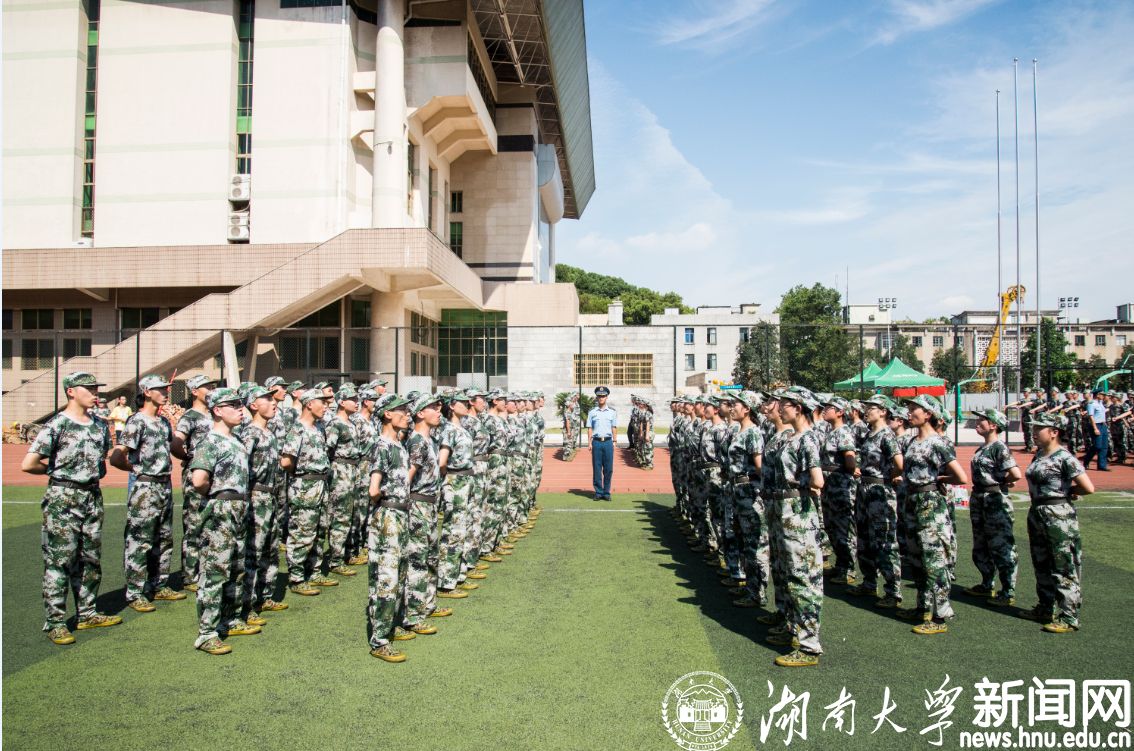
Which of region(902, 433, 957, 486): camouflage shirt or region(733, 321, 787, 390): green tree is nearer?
region(902, 433, 957, 486): camouflage shirt

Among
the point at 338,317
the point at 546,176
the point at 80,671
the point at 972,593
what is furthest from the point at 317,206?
the point at 972,593

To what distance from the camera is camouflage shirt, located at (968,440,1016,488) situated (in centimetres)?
677

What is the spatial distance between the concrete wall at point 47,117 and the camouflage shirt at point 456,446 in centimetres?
2993

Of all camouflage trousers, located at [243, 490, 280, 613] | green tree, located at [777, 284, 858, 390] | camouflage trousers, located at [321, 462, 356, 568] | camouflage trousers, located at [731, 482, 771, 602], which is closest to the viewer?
camouflage trousers, located at [243, 490, 280, 613]

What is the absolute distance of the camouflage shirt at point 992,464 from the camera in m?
6.77

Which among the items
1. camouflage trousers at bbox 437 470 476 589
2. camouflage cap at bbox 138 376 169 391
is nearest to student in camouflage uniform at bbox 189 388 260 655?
camouflage cap at bbox 138 376 169 391

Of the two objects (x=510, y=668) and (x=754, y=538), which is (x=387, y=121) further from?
(x=510, y=668)

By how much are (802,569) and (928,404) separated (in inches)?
92.4

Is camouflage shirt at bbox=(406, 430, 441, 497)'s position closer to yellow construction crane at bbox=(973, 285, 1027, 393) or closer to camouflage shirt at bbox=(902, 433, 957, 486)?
camouflage shirt at bbox=(902, 433, 957, 486)

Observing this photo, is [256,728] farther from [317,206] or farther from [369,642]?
[317,206]

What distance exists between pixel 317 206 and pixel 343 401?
21.8 meters

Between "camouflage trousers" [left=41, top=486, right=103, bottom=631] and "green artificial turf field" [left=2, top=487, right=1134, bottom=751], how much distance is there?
1.07ft

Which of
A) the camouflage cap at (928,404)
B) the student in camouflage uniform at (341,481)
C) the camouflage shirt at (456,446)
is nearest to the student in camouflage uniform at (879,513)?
the camouflage cap at (928,404)

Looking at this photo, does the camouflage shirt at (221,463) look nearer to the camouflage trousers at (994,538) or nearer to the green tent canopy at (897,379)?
the camouflage trousers at (994,538)
